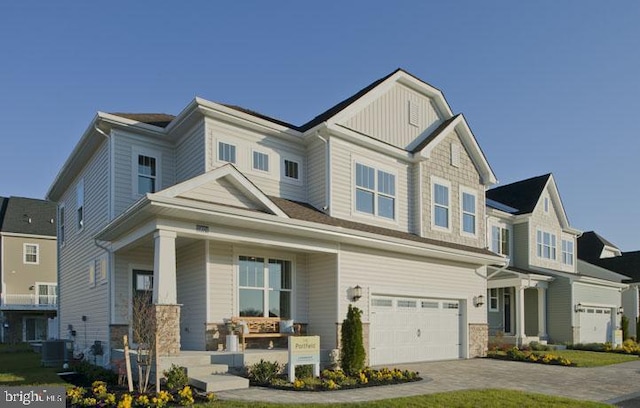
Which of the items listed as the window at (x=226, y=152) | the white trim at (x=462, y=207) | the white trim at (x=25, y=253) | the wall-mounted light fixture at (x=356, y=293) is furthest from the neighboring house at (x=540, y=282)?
the white trim at (x=25, y=253)

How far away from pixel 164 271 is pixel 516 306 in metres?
18.1

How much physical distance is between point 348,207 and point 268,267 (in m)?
3.20

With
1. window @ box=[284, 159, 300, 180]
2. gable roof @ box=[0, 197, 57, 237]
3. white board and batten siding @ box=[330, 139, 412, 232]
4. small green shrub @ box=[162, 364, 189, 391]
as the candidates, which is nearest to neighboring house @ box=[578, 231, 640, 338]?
white board and batten siding @ box=[330, 139, 412, 232]

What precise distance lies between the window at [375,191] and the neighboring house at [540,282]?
9312mm

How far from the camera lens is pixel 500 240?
86.4ft

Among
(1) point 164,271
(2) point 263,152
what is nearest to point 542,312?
(2) point 263,152

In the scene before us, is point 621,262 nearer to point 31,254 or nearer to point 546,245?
point 546,245

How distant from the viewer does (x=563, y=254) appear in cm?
2962

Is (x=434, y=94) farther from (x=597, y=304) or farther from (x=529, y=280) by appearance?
(x=597, y=304)

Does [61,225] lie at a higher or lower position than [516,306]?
higher

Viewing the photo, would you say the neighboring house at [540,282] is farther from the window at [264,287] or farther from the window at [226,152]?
the window at [226,152]

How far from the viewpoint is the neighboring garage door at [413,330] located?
1494 cm

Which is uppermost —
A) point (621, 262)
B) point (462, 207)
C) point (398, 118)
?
point (398, 118)

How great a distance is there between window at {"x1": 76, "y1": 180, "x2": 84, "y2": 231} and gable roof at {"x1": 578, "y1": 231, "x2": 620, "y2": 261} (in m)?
36.3
